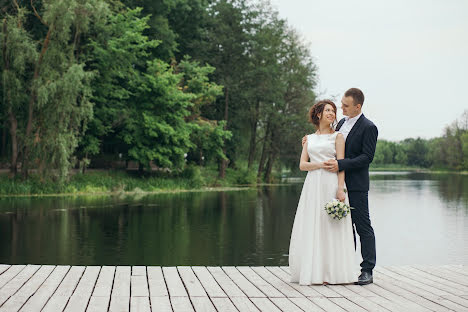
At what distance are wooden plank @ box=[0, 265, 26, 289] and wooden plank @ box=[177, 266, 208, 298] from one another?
163 cm

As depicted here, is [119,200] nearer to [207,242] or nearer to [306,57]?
[207,242]

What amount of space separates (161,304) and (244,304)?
656mm

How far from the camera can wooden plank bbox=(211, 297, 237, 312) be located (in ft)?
14.8

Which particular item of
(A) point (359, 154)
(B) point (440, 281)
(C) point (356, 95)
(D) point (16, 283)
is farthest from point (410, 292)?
(D) point (16, 283)

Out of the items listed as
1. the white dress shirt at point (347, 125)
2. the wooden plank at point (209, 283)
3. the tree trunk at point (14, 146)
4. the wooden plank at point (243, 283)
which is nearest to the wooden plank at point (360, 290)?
the wooden plank at point (243, 283)

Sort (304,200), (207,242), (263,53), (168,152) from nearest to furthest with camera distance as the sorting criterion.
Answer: (304,200), (207,242), (168,152), (263,53)

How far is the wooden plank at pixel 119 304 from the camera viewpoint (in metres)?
4.44

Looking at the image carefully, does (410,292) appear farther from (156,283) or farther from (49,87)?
(49,87)

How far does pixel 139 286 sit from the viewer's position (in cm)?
528

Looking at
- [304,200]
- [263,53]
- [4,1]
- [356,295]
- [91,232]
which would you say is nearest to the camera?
[356,295]

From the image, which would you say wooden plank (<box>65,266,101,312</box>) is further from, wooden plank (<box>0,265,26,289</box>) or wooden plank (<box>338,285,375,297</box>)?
wooden plank (<box>338,285,375,297</box>)

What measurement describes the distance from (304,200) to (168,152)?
26.6m

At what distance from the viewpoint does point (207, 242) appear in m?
13.7

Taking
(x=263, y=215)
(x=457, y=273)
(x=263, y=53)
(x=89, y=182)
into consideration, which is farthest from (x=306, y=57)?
(x=457, y=273)
